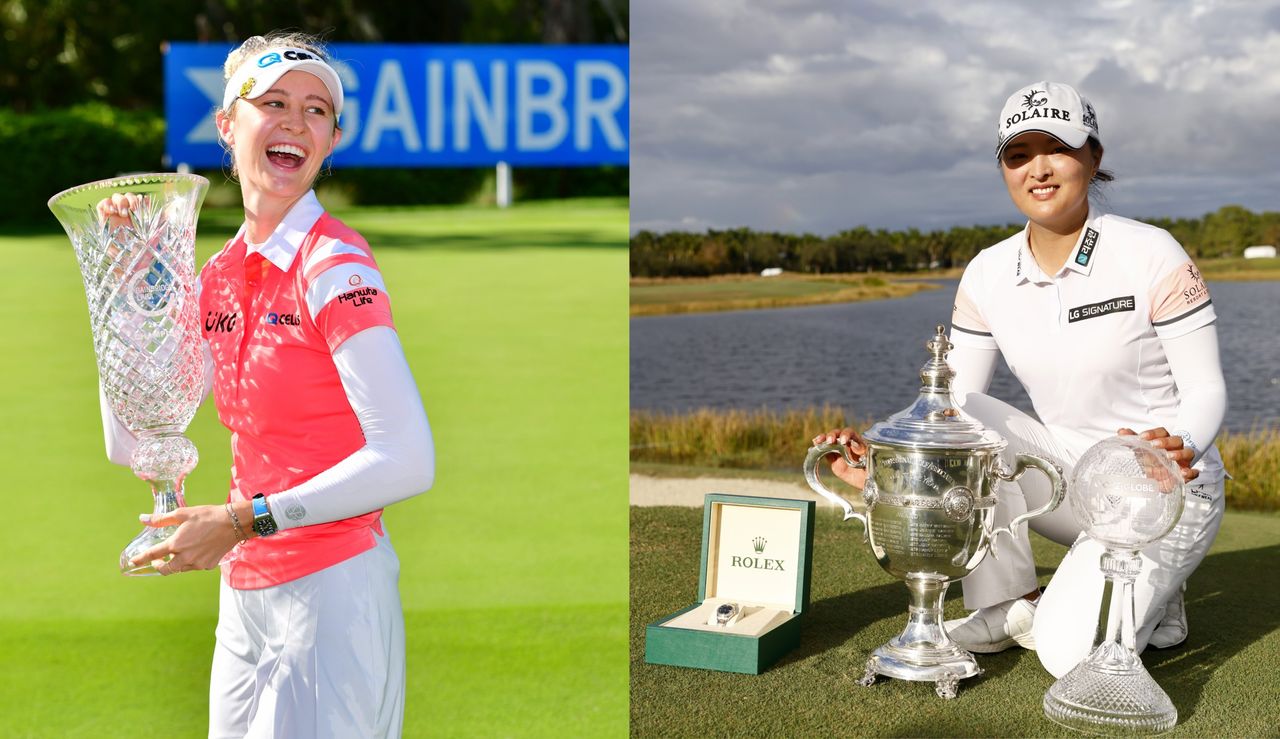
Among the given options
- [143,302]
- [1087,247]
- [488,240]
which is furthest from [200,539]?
[488,240]

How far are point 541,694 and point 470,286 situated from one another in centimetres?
909

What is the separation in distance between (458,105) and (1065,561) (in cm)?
1897

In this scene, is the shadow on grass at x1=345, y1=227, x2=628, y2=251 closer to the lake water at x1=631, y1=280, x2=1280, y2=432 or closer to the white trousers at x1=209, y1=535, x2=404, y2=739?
the lake water at x1=631, y1=280, x2=1280, y2=432

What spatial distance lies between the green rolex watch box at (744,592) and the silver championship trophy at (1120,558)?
64cm

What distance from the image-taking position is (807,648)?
10.5ft

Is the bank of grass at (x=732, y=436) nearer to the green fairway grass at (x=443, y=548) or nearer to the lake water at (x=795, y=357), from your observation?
the lake water at (x=795, y=357)

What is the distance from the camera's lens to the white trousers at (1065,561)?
9.39 ft

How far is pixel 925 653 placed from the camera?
2883 mm

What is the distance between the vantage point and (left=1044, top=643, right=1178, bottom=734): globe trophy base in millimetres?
2609

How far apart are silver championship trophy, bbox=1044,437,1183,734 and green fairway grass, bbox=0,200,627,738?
0.98 meters

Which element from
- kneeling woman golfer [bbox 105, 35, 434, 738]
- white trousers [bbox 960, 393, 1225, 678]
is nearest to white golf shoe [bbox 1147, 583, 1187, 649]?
white trousers [bbox 960, 393, 1225, 678]

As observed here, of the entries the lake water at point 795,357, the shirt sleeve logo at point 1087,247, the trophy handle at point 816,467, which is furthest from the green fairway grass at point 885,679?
the lake water at point 795,357

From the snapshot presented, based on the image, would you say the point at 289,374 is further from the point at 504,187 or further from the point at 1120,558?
the point at 504,187

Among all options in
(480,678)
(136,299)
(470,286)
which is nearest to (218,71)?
(470,286)
